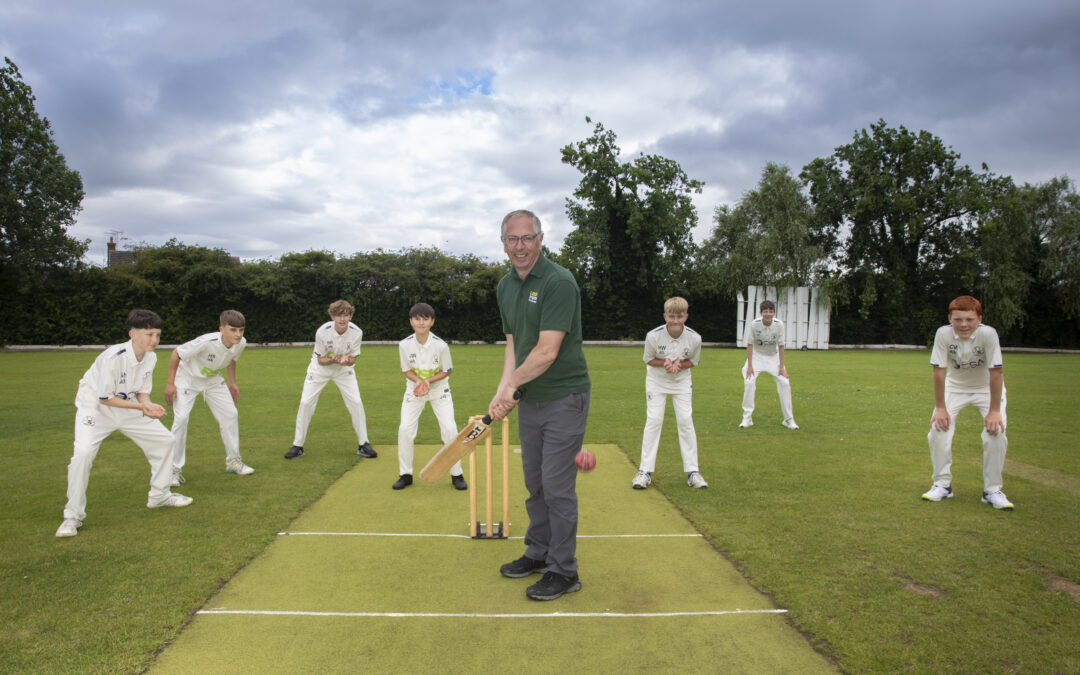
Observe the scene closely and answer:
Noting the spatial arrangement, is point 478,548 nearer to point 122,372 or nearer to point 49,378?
point 122,372

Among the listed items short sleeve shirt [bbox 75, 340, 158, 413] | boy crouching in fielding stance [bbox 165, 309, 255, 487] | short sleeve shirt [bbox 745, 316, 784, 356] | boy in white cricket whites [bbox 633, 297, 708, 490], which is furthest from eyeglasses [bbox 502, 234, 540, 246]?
short sleeve shirt [bbox 745, 316, 784, 356]

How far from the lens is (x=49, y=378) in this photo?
695 inches

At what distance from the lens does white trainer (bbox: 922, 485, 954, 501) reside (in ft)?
20.5

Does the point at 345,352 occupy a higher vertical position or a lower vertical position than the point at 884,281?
lower

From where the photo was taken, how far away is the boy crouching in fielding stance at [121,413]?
5301 millimetres

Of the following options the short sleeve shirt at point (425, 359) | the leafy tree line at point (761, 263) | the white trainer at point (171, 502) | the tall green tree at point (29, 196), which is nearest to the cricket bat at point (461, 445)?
the short sleeve shirt at point (425, 359)

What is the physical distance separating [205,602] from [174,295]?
34148mm

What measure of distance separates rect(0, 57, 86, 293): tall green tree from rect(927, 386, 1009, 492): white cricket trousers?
3712cm

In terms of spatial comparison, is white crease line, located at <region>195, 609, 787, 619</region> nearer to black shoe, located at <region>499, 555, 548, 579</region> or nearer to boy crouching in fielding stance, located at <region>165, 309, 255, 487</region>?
black shoe, located at <region>499, 555, 548, 579</region>

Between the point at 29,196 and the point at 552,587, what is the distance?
38.9 meters

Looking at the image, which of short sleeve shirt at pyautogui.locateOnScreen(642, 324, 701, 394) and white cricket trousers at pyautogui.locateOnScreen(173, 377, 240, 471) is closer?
short sleeve shirt at pyautogui.locateOnScreen(642, 324, 701, 394)

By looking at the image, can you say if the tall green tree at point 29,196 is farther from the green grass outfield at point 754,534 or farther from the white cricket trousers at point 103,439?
the white cricket trousers at point 103,439

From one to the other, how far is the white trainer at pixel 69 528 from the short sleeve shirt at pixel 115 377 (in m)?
0.94

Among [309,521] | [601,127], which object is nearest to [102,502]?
[309,521]
